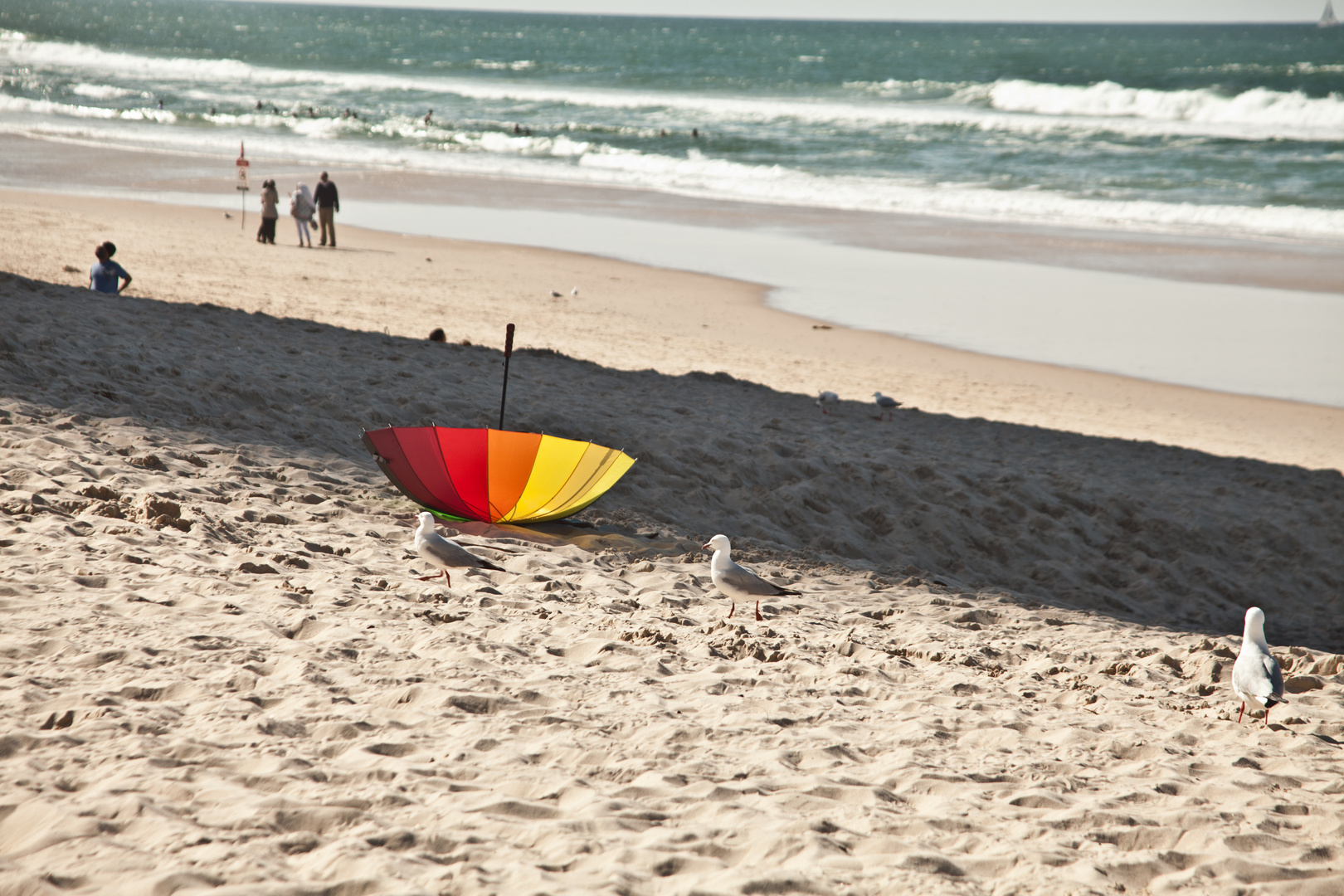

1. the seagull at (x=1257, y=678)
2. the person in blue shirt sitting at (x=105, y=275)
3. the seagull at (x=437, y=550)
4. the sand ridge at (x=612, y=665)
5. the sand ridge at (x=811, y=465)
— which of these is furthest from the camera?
the person in blue shirt sitting at (x=105, y=275)

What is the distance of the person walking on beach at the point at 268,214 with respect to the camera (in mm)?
18703

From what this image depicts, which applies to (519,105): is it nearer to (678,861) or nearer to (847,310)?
(847,310)

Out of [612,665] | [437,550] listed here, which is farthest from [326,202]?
[612,665]

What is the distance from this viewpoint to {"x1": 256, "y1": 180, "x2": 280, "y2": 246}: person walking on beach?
61.4 feet

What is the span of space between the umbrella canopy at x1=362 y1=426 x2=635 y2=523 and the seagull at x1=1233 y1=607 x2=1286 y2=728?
3477mm

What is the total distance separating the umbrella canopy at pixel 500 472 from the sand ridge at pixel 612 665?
24 centimetres

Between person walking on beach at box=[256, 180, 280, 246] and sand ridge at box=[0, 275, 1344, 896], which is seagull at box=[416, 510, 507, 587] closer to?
sand ridge at box=[0, 275, 1344, 896]

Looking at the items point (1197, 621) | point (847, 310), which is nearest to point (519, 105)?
point (847, 310)

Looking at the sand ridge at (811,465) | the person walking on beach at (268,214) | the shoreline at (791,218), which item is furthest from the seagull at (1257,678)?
the person walking on beach at (268,214)

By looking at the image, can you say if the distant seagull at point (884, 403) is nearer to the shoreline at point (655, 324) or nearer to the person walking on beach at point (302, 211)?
the shoreline at point (655, 324)

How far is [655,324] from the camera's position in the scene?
49.1ft

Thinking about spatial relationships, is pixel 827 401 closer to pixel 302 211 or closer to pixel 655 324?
pixel 655 324

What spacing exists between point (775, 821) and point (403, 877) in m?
1.29

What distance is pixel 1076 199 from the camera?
2856 cm
